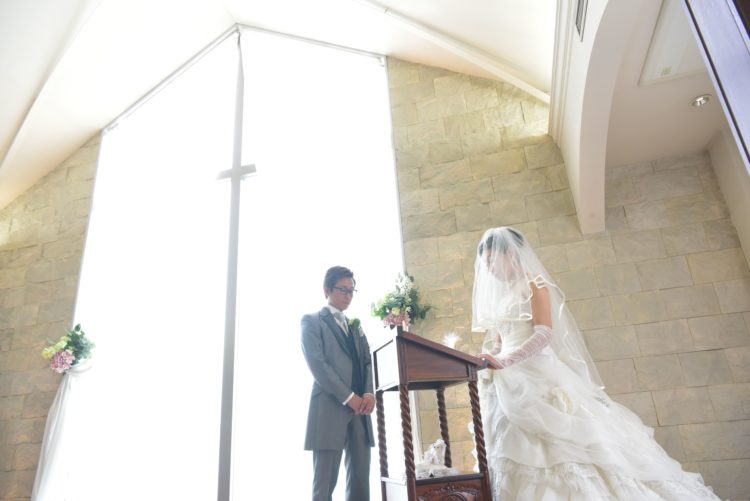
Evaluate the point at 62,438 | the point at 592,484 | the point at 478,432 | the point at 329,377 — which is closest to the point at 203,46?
the point at 62,438

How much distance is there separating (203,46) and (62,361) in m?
3.96

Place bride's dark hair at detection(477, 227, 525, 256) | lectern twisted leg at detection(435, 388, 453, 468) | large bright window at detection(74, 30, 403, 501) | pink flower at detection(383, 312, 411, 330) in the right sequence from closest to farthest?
lectern twisted leg at detection(435, 388, 453, 468) < bride's dark hair at detection(477, 227, 525, 256) < pink flower at detection(383, 312, 411, 330) < large bright window at detection(74, 30, 403, 501)

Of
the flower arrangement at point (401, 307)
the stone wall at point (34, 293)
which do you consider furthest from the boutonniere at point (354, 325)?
the stone wall at point (34, 293)

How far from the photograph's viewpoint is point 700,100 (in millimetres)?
3525

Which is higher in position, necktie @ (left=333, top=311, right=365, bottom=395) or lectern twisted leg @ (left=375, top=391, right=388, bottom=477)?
necktie @ (left=333, top=311, right=365, bottom=395)

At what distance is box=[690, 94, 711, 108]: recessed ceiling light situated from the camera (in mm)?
3506

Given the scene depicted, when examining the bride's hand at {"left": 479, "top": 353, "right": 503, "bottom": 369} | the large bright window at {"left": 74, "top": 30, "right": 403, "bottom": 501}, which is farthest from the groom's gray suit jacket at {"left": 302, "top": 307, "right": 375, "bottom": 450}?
the large bright window at {"left": 74, "top": 30, "right": 403, "bottom": 501}

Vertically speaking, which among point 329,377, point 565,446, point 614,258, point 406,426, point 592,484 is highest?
point 614,258

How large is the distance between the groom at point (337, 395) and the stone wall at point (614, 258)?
1118mm

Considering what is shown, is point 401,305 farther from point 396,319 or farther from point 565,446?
point 565,446

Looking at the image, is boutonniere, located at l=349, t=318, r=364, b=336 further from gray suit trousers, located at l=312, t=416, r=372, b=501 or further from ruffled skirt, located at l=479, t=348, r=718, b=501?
ruffled skirt, located at l=479, t=348, r=718, b=501

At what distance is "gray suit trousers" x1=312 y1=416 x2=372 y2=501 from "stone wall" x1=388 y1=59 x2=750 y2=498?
44.4 inches

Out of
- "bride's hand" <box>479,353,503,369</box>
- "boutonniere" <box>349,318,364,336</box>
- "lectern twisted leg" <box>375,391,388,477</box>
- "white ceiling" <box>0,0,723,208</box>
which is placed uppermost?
"white ceiling" <box>0,0,723,208</box>

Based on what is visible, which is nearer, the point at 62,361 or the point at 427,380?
the point at 427,380
